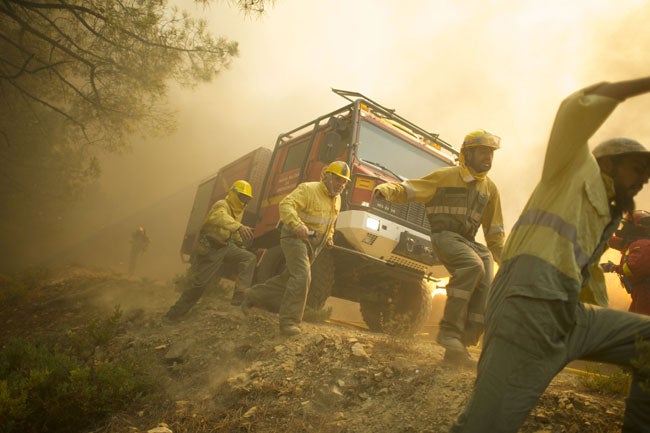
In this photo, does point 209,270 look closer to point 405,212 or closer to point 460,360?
point 405,212

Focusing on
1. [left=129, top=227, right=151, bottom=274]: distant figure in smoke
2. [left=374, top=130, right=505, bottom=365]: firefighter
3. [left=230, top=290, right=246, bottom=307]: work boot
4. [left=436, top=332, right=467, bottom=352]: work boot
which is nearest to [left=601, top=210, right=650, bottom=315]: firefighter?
[left=374, top=130, right=505, bottom=365]: firefighter

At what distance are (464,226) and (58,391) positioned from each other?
10.9ft

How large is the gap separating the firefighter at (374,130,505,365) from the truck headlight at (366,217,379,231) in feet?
3.52

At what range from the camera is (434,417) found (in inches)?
96.7

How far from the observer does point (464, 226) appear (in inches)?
136

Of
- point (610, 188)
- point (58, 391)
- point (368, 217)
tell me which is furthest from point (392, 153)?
point (58, 391)

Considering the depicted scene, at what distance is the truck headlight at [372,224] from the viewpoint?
4629 millimetres

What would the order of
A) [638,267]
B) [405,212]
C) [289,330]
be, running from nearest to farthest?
[638,267]
[289,330]
[405,212]

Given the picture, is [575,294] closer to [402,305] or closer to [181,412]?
[181,412]

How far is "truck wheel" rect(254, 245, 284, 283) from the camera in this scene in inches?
228

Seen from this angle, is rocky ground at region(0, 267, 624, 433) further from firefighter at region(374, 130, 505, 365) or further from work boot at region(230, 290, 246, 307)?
work boot at region(230, 290, 246, 307)

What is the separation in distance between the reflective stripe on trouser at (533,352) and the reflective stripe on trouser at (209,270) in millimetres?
4267

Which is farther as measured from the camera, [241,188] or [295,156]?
[295,156]

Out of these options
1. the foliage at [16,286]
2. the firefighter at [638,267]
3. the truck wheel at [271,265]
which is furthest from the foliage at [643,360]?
the foliage at [16,286]
